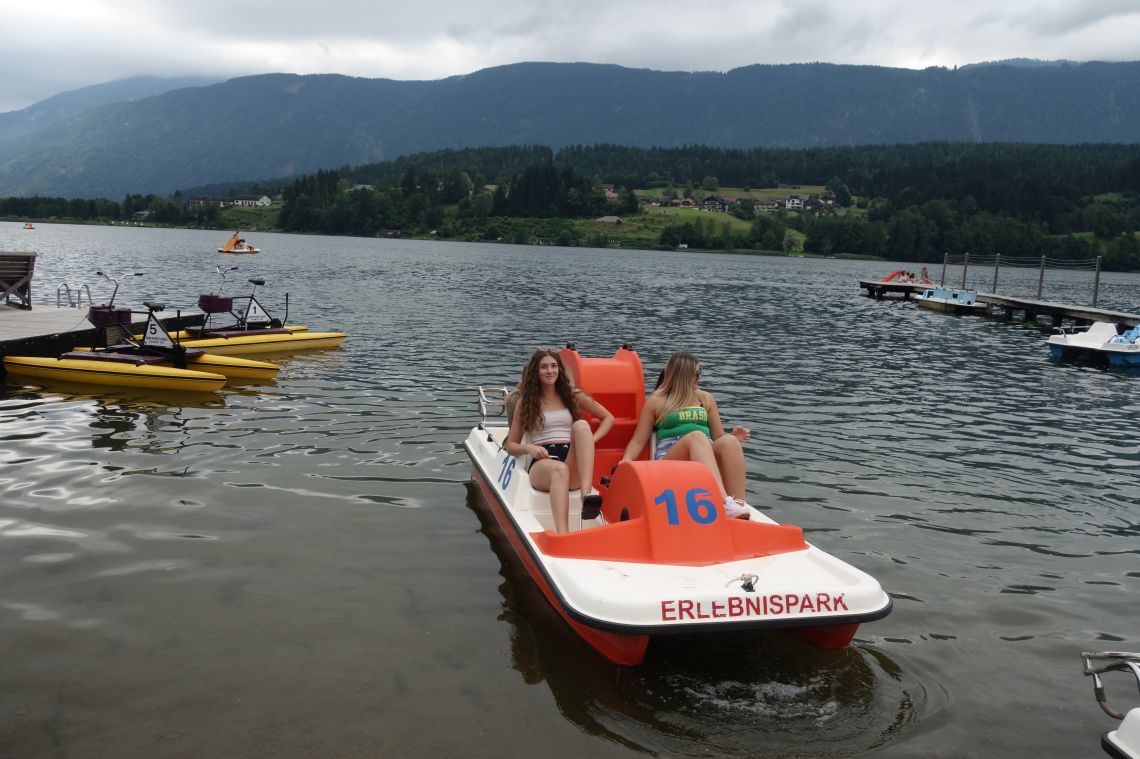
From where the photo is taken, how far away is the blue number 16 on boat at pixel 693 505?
726 centimetres

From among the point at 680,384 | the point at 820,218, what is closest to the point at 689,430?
the point at 680,384

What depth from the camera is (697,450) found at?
834 cm

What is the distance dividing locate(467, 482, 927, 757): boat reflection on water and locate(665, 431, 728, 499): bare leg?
1561mm

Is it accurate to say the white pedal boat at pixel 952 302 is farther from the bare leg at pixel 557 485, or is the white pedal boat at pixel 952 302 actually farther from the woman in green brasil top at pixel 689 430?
the bare leg at pixel 557 485

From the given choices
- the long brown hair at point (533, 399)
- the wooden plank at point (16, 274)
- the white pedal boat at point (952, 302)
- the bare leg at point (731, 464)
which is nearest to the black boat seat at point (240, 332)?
the wooden plank at point (16, 274)

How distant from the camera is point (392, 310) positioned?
3931 cm

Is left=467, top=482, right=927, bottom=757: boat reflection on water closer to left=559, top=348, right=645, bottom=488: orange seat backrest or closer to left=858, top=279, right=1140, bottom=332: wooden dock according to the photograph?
left=559, top=348, right=645, bottom=488: orange seat backrest

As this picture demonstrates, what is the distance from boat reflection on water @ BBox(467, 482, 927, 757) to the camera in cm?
609

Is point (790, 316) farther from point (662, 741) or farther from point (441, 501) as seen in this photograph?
point (662, 741)

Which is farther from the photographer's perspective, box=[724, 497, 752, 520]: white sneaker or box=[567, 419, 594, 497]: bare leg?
box=[567, 419, 594, 497]: bare leg

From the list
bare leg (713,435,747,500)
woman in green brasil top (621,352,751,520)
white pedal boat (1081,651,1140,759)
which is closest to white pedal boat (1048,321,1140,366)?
woman in green brasil top (621,352,751,520)

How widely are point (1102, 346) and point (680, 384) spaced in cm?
2647

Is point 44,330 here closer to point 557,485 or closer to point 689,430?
point 557,485

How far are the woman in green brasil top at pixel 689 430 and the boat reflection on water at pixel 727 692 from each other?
1563mm
